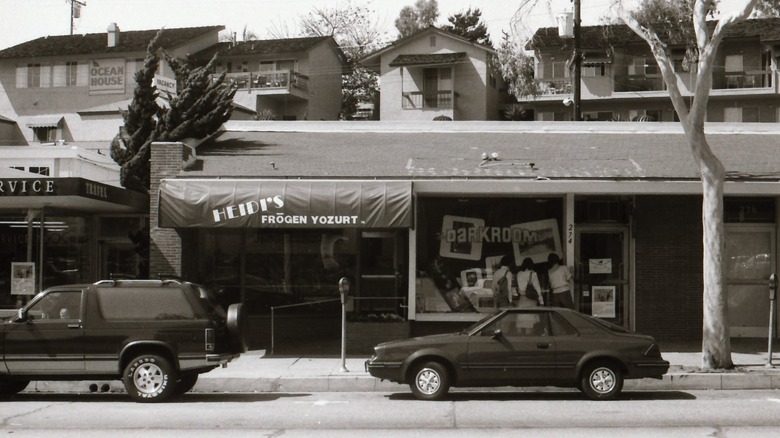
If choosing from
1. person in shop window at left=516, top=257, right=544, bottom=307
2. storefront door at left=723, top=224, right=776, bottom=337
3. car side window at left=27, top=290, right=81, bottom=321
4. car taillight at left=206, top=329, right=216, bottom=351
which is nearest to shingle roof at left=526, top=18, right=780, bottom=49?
storefront door at left=723, top=224, right=776, bottom=337

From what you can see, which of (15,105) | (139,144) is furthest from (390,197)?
(15,105)

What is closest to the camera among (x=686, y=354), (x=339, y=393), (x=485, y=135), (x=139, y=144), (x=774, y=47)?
(x=339, y=393)

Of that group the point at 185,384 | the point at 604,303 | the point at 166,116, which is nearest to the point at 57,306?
the point at 185,384

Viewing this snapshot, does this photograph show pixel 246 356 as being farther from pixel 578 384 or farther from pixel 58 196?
pixel 578 384

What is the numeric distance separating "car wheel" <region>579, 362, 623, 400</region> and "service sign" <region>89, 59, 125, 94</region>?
42.3 meters

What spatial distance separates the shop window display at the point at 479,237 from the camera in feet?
61.7

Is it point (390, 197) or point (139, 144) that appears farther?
point (139, 144)

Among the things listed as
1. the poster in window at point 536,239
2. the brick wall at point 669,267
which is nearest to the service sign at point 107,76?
the poster in window at point 536,239

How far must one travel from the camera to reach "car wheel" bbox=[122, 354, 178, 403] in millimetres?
12398

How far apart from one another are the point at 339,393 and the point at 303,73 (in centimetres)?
3825

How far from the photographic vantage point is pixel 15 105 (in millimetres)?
50375

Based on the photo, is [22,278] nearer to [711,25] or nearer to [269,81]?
[269,81]

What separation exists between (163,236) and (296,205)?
339cm

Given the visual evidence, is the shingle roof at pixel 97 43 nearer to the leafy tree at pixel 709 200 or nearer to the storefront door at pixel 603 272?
the storefront door at pixel 603 272
